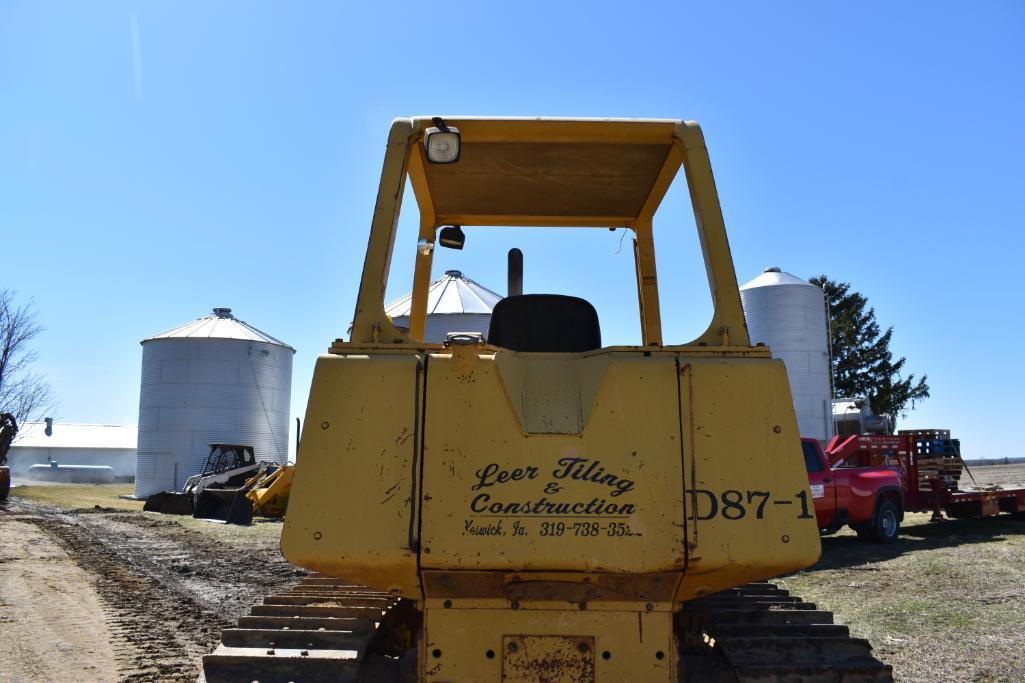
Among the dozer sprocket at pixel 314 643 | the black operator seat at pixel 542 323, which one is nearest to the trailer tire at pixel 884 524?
the black operator seat at pixel 542 323

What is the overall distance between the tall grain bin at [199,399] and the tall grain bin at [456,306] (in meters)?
12.2

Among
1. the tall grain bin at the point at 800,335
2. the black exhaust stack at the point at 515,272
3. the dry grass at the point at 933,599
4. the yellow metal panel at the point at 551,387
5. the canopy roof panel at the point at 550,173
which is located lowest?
the dry grass at the point at 933,599

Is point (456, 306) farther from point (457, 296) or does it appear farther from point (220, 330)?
point (220, 330)

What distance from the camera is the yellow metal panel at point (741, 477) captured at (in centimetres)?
272

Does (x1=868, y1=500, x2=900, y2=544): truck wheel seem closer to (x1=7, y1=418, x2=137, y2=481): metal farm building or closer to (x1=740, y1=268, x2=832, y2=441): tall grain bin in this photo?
(x1=740, y1=268, x2=832, y2=441): tall grain bin

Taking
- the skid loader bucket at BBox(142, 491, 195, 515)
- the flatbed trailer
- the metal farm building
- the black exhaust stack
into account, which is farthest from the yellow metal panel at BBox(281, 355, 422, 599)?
the metal farm building

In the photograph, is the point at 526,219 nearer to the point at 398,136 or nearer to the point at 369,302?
the point at 398,136

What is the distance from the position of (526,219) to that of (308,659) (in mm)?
2753

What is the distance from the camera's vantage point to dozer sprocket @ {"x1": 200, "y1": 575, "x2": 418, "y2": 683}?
9.49ft

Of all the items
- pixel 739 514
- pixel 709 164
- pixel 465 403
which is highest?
pixel 709 164

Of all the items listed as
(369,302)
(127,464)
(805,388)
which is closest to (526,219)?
(369,302)

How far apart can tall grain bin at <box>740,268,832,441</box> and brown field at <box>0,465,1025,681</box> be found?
5679 millimetres

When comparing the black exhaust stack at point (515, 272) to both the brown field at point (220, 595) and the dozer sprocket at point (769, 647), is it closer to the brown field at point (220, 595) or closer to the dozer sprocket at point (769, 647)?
the dozer sprocket at point (769, 647)

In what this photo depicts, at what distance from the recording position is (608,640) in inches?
112
